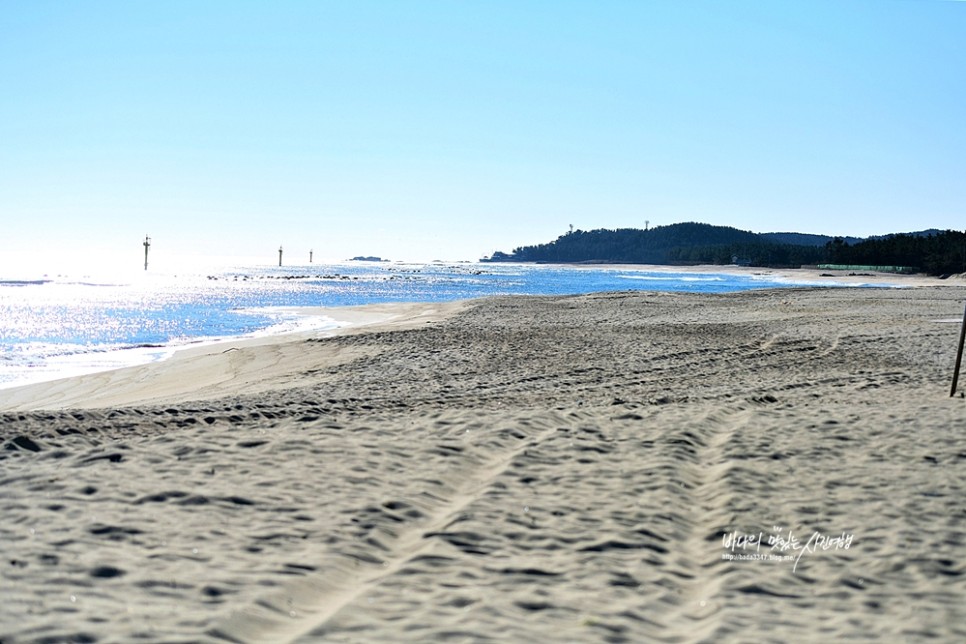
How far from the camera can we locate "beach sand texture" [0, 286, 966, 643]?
4.76m

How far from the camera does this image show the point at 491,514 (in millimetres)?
6656

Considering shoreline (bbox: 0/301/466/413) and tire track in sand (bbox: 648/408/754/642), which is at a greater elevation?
tire track in sand (bbox: 648/408/754/642)

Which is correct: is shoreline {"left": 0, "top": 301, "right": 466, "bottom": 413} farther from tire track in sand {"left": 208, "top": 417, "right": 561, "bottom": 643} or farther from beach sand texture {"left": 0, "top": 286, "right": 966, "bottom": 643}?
tire track in sand {"left": 208, "top": 417, "right": 561, "bottom": 643}

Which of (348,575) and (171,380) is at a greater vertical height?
(348,575)

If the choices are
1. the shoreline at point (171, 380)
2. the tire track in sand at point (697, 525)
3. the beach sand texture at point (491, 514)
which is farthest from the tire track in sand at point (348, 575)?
the shoreline at point (171, 380)

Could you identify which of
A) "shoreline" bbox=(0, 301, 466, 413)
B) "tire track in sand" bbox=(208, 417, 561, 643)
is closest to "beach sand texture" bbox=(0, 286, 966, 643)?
"tire track in sand" bbox=(208, 417, 561, 643)

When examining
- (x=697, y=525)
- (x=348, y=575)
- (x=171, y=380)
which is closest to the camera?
(x=348, y=575)

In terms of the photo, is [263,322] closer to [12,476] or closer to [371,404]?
[371,404]

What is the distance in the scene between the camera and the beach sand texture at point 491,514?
4.76 meters

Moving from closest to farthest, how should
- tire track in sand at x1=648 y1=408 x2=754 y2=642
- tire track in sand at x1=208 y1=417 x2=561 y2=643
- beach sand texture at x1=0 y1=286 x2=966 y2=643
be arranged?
tire track in sand at x1=208 y1=417 x2=561 y2=643, beach sand texture at x1=0 y1=286 x2=966 y2=643, tire track in sand at x1=648 y1=408 x2=754 y2=642

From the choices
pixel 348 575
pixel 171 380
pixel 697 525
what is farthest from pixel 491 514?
pixel 171 380

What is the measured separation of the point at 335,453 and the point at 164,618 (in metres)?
3.99

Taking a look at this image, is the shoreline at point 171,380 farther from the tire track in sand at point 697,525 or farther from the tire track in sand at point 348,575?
the tire track in sand at point 697,525

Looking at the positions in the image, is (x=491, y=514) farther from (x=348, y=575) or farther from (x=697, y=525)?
(x=697, y=525)
